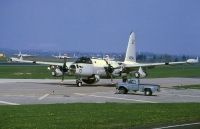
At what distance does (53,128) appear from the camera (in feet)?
60.5

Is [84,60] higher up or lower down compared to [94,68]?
higher up

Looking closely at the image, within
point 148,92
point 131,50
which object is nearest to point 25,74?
point 131,50

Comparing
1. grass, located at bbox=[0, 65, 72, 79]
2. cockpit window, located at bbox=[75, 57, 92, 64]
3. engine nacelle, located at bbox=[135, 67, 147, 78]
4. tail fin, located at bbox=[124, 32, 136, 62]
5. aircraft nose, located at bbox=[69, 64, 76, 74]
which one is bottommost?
grass, located at bbox=[0, 65, 72, 79]

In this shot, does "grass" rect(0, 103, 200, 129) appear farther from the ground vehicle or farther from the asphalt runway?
the ground vehicle

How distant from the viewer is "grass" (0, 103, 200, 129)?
19406mm

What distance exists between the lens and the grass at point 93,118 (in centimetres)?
1941

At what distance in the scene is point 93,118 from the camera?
2175cm

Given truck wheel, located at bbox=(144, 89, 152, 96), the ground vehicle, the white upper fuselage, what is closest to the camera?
truck wheel, located at bbox=(144, 89, 152, 96)

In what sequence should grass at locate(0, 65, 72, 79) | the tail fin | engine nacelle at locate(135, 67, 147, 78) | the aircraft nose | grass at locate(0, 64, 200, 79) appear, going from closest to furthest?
the aircraft nose, engine nacelle at locate(135, 67, 147, 78), the tail fin, grass at locate(0, 65, 72, 79), grass at locate(0, 64, 200, 79)

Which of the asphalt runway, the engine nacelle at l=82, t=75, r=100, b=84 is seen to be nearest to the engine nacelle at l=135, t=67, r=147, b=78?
the engine nacelle at l=82, t=75, r=100, b=84

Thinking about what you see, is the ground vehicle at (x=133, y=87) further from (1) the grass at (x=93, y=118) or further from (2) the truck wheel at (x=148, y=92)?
(1) the grass at (x=93, y=118)

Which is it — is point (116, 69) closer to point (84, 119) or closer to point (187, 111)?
point (187, 111)

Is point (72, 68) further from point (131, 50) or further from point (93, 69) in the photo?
point (131, 50)

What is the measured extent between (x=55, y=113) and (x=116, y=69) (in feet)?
107
